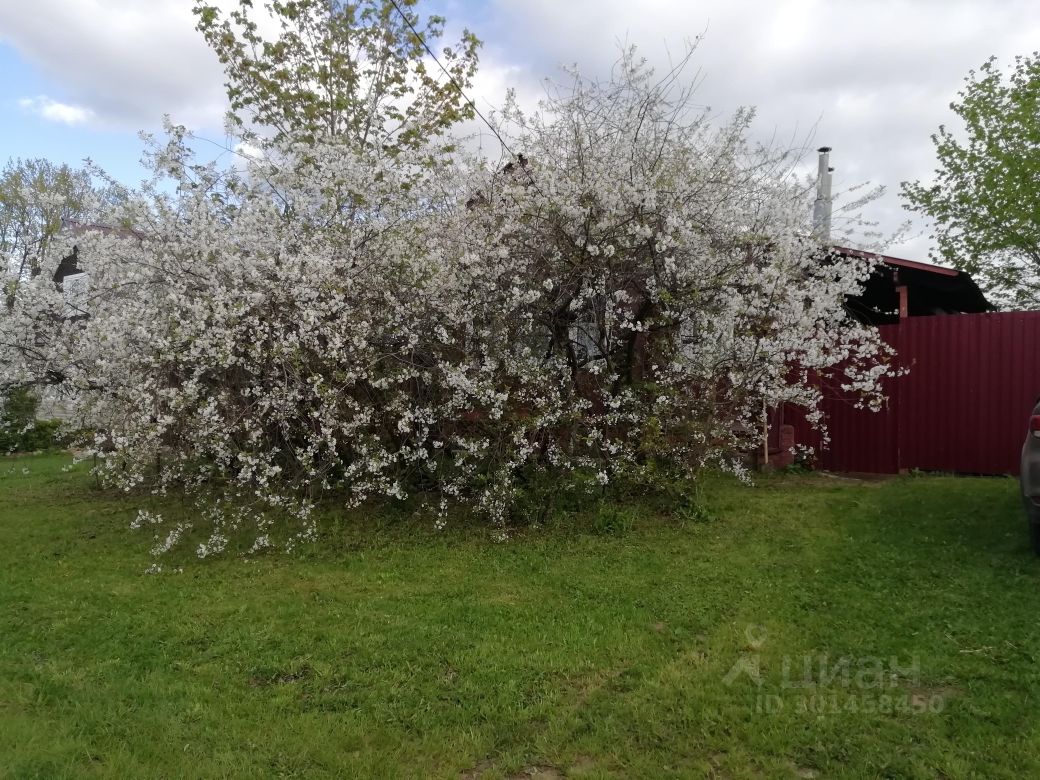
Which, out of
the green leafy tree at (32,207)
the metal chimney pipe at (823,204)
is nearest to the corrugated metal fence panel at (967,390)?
the metal chimney pipe at (823,204)

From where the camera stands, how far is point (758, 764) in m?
2.83

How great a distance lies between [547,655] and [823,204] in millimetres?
8080

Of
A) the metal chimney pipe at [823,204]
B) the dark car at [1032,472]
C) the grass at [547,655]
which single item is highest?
the metal chimney pipe at [823,204]

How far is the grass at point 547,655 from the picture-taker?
2973 millimetres

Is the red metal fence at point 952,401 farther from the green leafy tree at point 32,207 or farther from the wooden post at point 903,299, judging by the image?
the green leafy tree at point 32,207

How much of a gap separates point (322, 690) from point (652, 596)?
2.28m

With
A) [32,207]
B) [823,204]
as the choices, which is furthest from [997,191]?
[32,207]

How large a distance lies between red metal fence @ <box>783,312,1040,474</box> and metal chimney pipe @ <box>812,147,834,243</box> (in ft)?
5.46

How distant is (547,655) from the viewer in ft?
12.9

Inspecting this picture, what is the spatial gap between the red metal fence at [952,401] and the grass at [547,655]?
218 centimetres

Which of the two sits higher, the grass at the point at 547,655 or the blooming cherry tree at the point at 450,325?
the blooming cherry tree at the point at 450,325

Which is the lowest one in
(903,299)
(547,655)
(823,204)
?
(547,655)

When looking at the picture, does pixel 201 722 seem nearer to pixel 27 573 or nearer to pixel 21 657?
pixel 21 657

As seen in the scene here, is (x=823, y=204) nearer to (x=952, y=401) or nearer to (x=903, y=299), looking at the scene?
(x=903, y=299)
